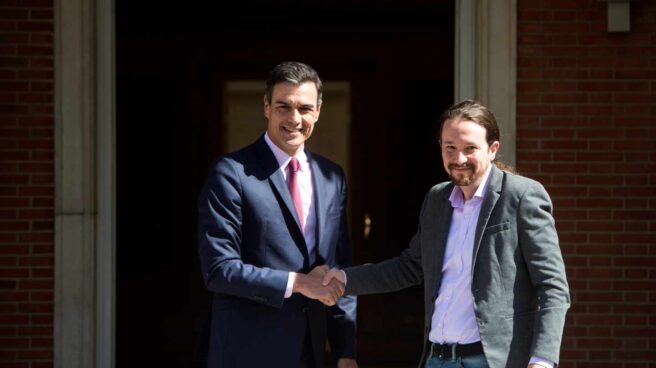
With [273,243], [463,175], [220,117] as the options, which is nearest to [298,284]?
[273,243]

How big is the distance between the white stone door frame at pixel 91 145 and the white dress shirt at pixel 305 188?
2055 millimetres

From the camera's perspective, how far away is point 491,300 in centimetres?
288

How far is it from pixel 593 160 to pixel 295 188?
8.30 ft

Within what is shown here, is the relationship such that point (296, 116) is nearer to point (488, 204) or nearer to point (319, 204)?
point (319, 204)

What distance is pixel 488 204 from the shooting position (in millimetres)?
2939

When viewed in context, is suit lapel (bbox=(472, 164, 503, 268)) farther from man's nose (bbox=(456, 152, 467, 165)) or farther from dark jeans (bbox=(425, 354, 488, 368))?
dark jeans (bbox=(425, 354, 488, 368))

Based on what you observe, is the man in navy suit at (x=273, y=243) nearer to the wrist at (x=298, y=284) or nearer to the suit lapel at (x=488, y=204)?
the wrist at (x=298, y=284)

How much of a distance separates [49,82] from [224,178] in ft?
7.82

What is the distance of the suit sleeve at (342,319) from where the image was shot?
138 inches

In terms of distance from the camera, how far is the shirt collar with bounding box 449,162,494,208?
9.88ft

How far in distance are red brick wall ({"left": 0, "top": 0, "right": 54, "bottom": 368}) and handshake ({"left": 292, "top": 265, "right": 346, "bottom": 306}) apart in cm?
247

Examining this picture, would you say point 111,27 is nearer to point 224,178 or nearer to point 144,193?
point 224,178

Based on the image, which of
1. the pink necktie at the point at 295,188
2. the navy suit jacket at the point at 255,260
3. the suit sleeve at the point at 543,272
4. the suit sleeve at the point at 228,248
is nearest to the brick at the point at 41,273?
the navy suit jacket at the point at 255,260

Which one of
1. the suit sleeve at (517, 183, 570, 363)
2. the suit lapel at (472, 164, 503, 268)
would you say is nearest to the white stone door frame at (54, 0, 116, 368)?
the suit lapel at (472, 164, 503, 268)
